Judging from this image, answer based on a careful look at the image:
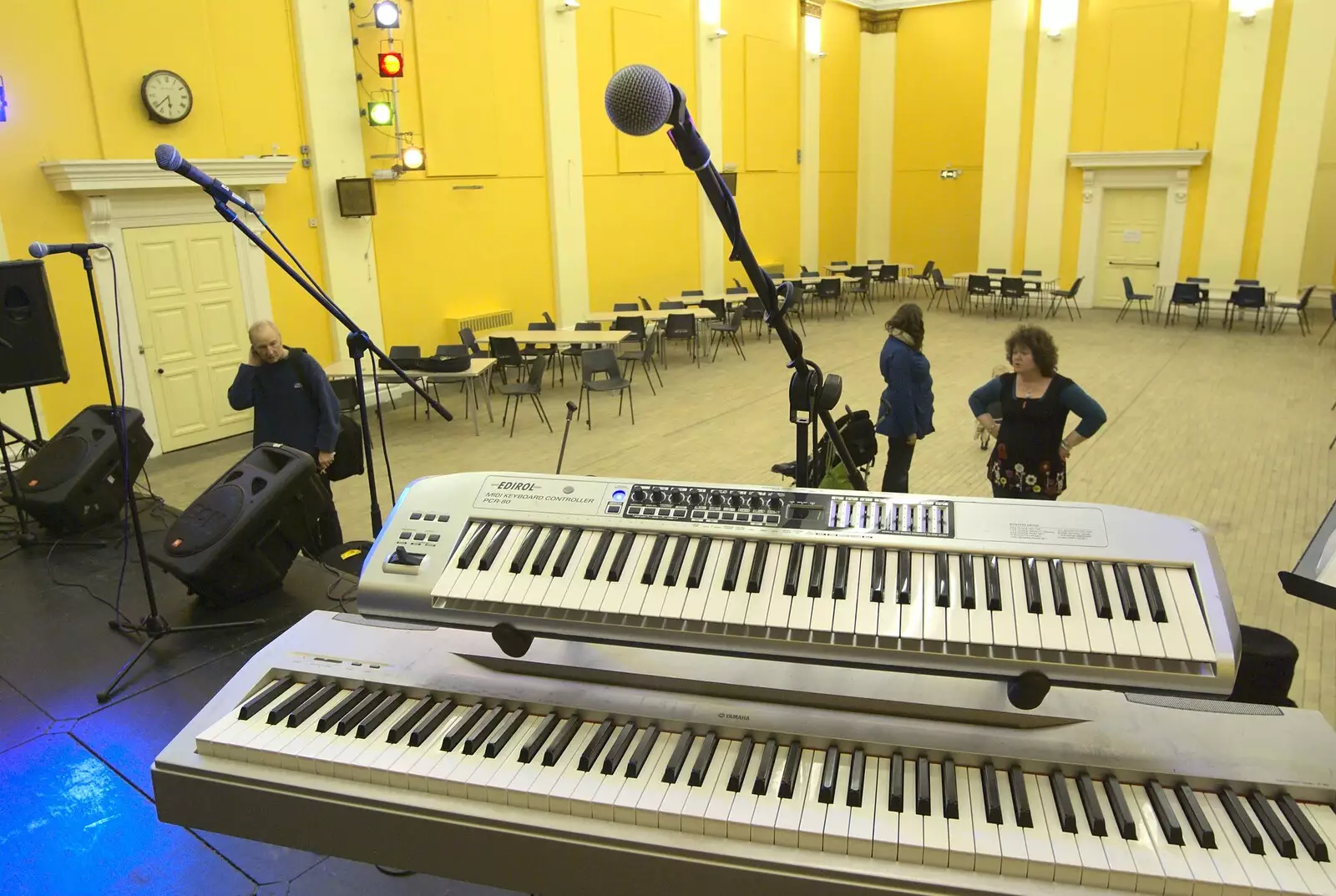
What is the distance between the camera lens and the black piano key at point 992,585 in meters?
1.65

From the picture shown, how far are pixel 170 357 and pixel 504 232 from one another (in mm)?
4616

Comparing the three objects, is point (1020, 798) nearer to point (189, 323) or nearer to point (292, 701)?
point (292, 701)

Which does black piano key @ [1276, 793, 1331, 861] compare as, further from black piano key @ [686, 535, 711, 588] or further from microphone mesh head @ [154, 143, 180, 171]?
microphone mesh head @ [154, 143, 180, 171]

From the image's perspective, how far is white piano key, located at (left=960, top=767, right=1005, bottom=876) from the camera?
4.71 feet

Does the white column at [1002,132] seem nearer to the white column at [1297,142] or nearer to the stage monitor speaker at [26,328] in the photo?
the white column at [1297,142]

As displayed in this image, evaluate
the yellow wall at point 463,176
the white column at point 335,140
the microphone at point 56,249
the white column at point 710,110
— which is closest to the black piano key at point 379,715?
the microphone at point 56,249

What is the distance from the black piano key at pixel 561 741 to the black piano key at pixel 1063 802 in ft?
2.89

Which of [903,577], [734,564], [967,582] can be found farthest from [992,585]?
[734,564]

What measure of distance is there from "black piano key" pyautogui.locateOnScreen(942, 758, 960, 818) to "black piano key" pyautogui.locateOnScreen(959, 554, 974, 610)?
0.28 meters

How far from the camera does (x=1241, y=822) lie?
1451mm

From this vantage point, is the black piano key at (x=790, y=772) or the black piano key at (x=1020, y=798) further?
the black piano key at (x=790, y=772)

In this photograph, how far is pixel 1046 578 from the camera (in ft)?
5.56

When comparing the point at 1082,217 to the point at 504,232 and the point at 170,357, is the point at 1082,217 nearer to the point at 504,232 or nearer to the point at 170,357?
the point at 504,232

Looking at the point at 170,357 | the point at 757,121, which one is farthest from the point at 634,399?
the point at 757,121
